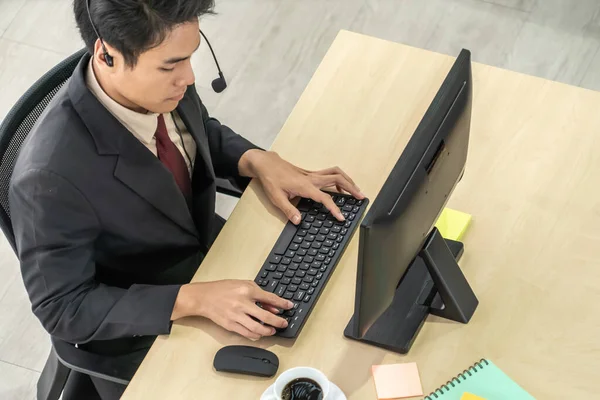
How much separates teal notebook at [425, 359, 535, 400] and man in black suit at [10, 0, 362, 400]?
1.07ft

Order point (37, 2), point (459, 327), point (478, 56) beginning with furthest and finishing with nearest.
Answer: point (37, 2) < point (478, 56) < point (459, 327)

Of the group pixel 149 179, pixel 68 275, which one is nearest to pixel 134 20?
pixel 149 179

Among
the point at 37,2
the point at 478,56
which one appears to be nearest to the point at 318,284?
the point at 478,56

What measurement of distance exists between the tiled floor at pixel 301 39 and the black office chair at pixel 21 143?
129cm

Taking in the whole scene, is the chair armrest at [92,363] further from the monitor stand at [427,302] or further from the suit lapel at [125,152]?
the monitor stand at [427,302]

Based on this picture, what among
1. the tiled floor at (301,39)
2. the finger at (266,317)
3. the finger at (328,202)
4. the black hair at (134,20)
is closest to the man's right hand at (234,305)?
the finger at (266,317)

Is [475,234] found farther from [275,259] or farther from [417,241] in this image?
[275,259]

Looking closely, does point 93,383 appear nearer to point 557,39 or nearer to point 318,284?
point 318,284

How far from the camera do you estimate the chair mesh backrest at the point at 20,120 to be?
1600 mm

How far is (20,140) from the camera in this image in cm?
163

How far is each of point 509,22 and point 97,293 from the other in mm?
2161

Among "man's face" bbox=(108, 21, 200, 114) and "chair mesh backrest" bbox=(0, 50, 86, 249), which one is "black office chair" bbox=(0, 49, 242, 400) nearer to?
"chair mesh backrest" bbox=(0, 50, 86, 249)

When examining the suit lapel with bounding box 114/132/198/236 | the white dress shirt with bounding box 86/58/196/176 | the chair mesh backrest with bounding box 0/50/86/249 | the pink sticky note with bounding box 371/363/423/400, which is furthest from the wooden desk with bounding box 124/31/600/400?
the chair mesh backrest with bounding box 0/50/86/249

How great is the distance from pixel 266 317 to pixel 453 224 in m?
0.43
